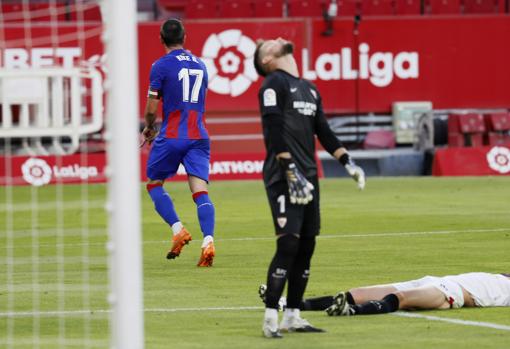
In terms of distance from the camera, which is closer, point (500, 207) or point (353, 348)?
point (353, 348)

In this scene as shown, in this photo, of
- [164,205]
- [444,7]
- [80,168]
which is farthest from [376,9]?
[164,205]

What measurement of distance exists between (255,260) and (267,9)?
17.5m

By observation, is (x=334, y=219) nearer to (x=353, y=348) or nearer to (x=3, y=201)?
(x=3, y=201)

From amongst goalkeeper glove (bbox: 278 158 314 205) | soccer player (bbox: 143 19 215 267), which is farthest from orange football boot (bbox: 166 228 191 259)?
goalkeeper glove (bbox: 278 158 314 205)

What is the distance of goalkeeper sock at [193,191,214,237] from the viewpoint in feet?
43.6

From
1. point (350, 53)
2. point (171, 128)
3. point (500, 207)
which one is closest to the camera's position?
point (171, 128)

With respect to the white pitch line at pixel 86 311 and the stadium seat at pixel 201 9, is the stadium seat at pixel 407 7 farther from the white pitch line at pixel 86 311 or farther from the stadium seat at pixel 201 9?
the white pitch line at pixel 86 311

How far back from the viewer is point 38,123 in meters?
7.55

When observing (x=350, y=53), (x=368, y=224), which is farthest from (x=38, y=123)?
(x=350, y=53)

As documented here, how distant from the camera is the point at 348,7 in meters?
30.9

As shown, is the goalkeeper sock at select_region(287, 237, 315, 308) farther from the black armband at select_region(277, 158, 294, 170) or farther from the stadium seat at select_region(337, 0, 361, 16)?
the stadium seat at select_region(337, 0, 361, 16)

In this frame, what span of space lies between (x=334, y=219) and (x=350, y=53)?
36.0ft

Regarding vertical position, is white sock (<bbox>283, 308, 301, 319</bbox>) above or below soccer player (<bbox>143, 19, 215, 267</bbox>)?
below

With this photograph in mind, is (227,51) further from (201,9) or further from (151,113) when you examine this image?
(151,113)
